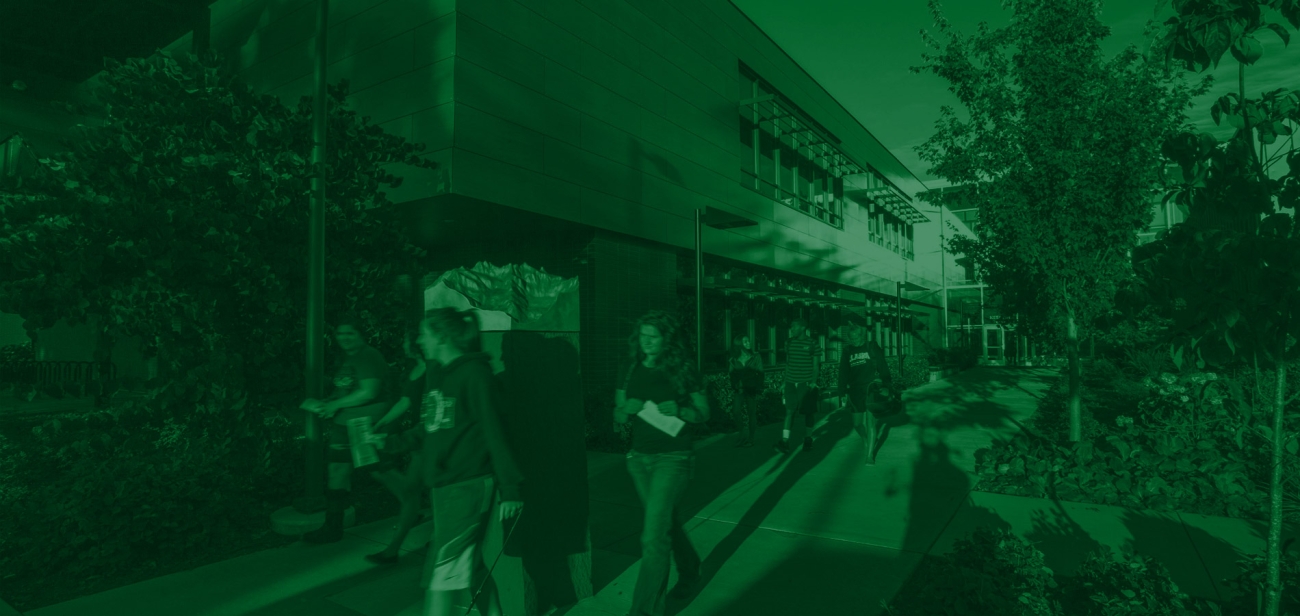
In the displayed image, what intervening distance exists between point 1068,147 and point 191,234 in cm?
863

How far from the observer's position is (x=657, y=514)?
3977 mm

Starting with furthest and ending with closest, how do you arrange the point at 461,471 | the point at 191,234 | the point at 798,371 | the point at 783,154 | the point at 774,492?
the point at 783,154
the point at 798,371
the point at 774,492
the point at 191,234
the point at 461,471

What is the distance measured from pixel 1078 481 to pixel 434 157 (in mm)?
7975

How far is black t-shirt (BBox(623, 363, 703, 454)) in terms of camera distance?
4.04 metres

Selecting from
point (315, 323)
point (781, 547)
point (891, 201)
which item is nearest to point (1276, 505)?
point (781, 547)

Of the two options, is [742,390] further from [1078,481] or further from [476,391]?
[476,391]

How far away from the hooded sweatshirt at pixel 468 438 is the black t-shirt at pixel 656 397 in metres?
0.81

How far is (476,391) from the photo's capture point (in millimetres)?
3465

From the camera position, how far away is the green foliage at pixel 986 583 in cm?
366

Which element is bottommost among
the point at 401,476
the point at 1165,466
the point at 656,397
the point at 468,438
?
the point at 1165,466

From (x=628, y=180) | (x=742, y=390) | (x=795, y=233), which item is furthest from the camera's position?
(x=795, y=233)

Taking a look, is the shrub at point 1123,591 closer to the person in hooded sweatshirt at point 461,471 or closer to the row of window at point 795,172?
the person in hooded sweatshirt at point 461,471

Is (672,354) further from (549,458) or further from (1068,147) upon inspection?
(1068,147)

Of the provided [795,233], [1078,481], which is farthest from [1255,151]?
[795,233]
